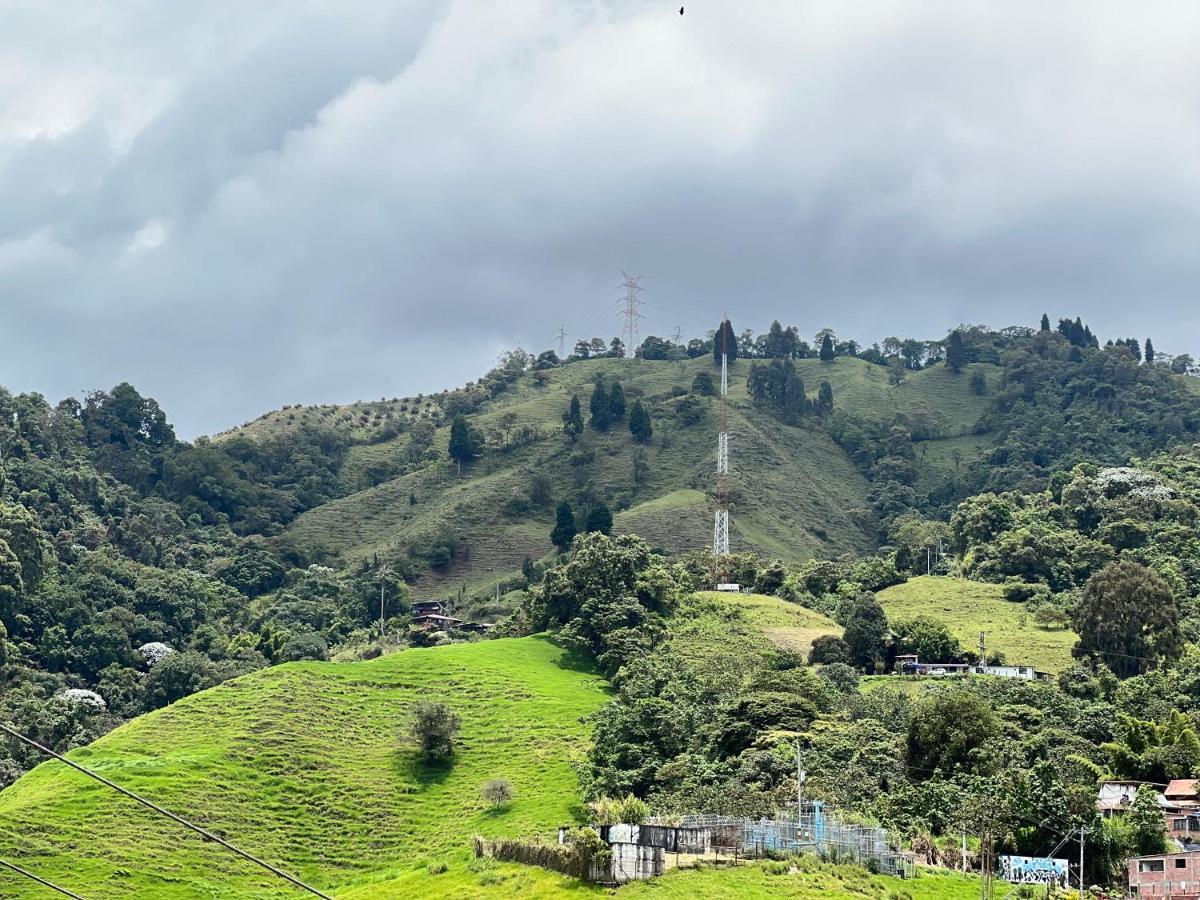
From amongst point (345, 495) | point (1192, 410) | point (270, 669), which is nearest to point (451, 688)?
point (270, 669)

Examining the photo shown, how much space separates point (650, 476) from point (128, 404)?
5506cm

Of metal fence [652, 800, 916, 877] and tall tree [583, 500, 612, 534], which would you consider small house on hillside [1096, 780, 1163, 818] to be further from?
tall tree [583, 500, 612, 534]

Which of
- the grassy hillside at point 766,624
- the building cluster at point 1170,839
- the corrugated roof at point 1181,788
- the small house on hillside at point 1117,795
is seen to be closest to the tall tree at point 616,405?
the grassy hillside at point 766,624

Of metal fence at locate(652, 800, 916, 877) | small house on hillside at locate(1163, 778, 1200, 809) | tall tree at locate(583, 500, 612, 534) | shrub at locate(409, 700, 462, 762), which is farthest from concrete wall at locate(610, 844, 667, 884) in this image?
tall tree at locate(583, 500, 612, 534)

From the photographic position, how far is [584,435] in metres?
188

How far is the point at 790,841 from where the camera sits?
Result: 6103cm

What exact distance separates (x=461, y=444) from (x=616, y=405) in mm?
17333

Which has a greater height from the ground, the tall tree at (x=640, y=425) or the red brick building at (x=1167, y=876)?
the tall tree at (x=640, y=425)

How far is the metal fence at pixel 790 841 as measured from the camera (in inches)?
2375

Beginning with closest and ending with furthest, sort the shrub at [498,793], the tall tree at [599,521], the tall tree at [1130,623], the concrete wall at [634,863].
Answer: the concrete wall at [634,863] → the shrub at [498,793] → the tall tree at [1130,623] → the tall tree at [599,521]

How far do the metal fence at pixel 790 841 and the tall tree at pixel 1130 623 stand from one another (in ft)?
155

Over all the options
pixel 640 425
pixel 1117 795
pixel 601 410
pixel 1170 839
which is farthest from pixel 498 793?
pixel 601 410

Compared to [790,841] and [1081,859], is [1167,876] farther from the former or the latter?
[790,841]

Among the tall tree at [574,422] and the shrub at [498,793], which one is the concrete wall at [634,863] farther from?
the tall tree at [574,422]
